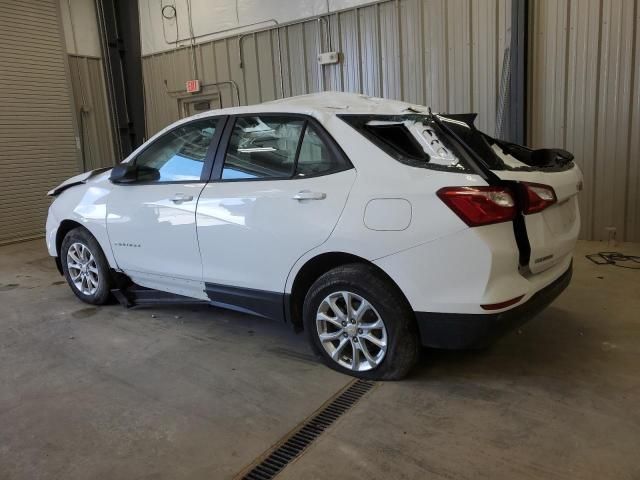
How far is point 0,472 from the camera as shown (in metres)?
2.31

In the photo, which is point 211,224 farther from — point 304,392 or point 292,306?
point 304,392

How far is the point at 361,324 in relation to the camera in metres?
2.85

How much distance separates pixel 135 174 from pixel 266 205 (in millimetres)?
1304

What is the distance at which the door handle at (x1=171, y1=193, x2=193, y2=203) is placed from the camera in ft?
11.4

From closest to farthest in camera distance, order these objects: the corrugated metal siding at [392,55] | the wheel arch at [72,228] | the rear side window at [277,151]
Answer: the rear side window at [277,151]
the wheel arch at [72,228]
the corrugated metal siding at [392,55]

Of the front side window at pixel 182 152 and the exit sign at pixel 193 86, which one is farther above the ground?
the exit sign at pixel 193 86

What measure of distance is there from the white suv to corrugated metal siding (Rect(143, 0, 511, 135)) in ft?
10.2

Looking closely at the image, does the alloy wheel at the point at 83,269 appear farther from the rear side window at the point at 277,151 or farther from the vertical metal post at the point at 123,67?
the vertical metal post at the point at 123,67

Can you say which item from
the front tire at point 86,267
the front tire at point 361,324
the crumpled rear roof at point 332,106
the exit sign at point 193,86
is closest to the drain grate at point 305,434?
the front tire at point 361,324

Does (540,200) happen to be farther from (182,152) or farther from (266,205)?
(182,152)

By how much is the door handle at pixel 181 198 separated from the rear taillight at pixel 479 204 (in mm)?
1762

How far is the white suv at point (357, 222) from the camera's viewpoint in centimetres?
250

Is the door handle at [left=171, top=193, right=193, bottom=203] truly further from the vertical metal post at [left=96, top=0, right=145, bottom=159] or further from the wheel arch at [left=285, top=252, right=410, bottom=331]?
the vertical metal post at [left=96, top=0, right=145, bottom=159]

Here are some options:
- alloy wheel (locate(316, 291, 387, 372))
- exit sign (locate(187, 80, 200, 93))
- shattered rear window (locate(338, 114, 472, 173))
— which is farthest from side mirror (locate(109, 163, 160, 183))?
exit sign (locate(187, 80, 200, 93))
